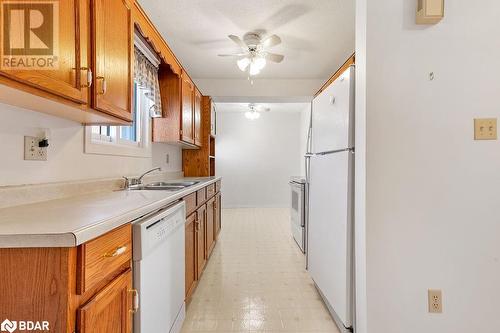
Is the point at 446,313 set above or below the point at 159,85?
below

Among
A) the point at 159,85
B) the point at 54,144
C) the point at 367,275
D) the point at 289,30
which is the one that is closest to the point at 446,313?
the point at 367,275

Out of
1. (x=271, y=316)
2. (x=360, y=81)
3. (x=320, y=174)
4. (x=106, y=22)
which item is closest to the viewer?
(x=106, y=22)

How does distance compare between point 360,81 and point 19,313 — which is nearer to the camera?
point 19,313

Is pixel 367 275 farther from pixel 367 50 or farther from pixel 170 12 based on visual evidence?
pixel 170 12

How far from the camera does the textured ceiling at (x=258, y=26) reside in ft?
7.88

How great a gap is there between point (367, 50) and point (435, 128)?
1.83ft

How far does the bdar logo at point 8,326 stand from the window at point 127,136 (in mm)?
1215

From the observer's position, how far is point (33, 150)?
134 centimetres

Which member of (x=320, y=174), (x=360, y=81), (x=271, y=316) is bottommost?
(x=271, y=316)

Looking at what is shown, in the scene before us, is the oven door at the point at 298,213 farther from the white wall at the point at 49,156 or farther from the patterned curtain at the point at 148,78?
the white wall at the point at 49,156

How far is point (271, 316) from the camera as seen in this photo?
6.62ft

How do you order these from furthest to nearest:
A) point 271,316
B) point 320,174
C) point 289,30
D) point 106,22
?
point 289,30 < point 320,174 < point 271,316 < point 106,22

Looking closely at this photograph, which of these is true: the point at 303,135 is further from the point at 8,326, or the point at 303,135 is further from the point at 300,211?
the point at 8,326

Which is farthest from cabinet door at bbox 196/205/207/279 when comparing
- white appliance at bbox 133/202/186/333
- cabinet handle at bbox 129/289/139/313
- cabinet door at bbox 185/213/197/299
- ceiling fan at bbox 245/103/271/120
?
ceiling fan at bbox 245/103/271/120
